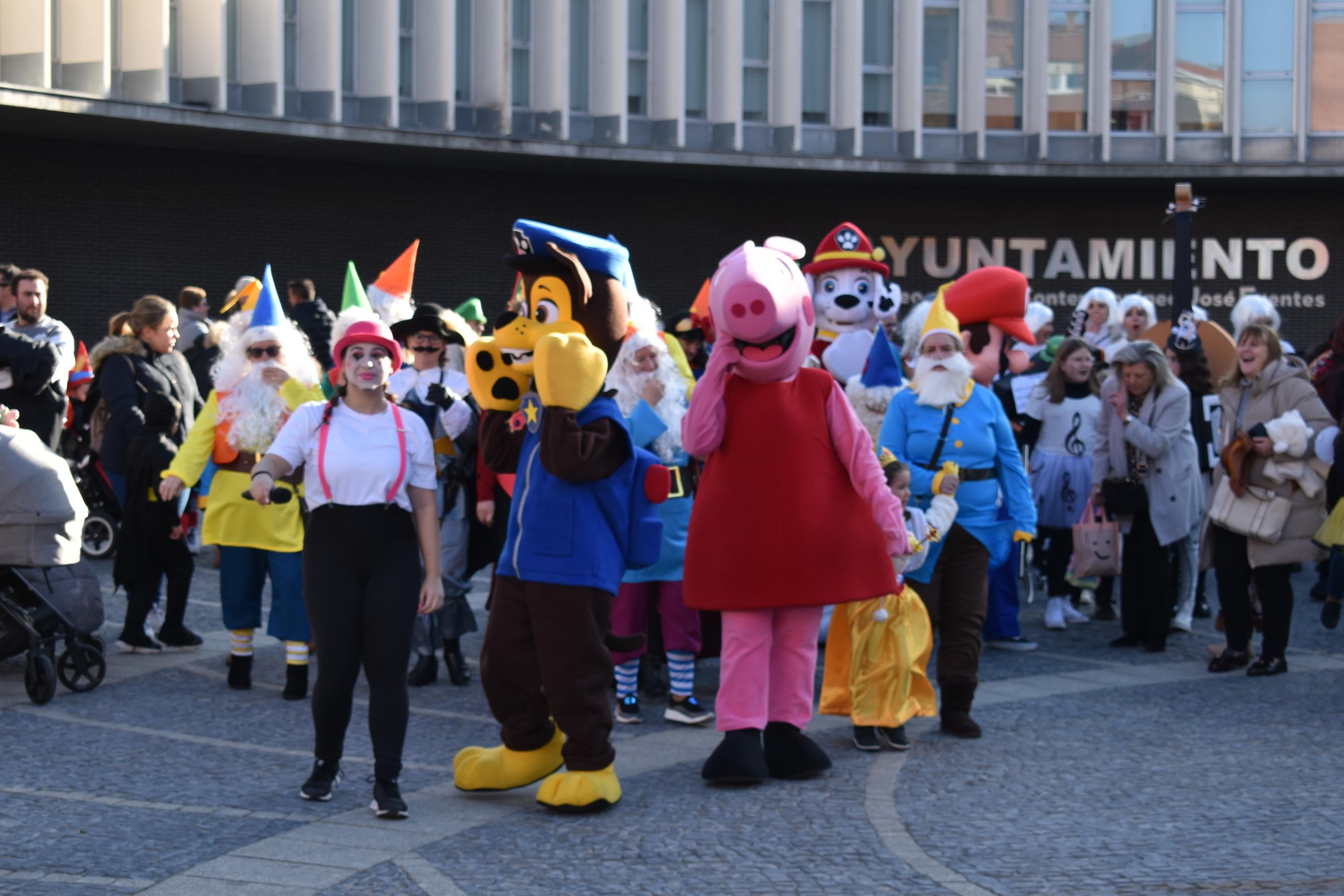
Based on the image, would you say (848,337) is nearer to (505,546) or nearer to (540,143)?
(505,546)

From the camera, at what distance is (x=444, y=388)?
7.66m

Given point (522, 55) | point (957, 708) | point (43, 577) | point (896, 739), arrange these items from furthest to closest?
1. point (522, 55)
2. point (43, 577)
3. point (957, 708)
4. point (896, 739)

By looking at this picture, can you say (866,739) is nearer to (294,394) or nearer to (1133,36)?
(294,394)

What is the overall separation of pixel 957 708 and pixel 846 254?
13.2 feet

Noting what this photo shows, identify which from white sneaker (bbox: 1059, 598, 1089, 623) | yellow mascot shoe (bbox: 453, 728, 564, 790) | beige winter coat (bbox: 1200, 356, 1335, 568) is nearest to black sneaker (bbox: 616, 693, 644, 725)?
yellow mascot shoe (bbox: 453, 728, 564, 790)

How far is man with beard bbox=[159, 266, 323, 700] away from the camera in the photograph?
298 inches

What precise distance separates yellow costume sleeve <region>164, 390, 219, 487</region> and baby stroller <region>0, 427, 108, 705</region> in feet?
1.73

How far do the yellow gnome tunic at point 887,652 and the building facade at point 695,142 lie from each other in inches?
605

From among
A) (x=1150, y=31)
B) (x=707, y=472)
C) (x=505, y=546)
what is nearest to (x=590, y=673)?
(x=505, y=546)

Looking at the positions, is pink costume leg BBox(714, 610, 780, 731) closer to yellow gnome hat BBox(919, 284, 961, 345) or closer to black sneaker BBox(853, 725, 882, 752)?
black sneaker BBox(853, 725, 882, 752)

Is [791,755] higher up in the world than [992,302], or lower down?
lower down

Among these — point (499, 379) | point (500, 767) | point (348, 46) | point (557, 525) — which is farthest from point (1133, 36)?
point (500, 767)

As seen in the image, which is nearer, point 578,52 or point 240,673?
point 240,673

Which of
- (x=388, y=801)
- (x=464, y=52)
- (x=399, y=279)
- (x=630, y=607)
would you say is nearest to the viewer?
(x=388, y=801)
